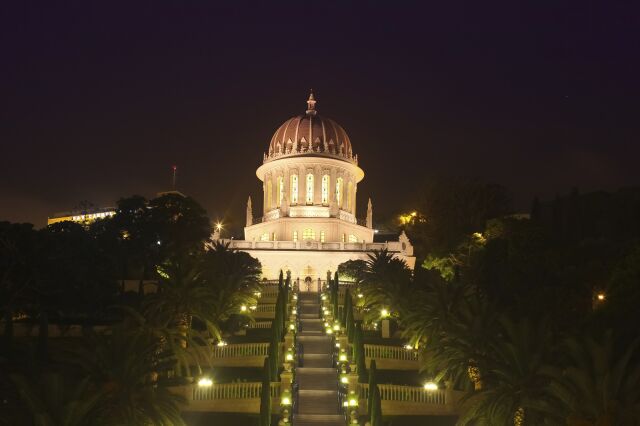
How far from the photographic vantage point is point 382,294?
A: 47.8 metres

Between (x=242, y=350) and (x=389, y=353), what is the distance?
687cm

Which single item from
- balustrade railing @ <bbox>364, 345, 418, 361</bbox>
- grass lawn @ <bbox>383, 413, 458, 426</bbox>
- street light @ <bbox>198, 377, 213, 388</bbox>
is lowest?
grass lawn @ <bbox>383, 413, 458, 426</bbox>

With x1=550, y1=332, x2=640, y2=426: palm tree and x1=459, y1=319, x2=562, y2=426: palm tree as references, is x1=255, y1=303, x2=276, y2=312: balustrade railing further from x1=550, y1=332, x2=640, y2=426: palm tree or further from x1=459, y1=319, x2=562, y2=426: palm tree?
x1=550, y1=332, x2=640, y2=426: palm tree

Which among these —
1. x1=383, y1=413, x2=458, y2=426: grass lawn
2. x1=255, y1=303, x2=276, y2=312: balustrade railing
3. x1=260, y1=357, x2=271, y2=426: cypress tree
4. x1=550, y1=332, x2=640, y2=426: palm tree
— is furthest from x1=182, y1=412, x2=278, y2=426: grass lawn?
x1=255, y1=303, x2=276, y2=312: balustrade railing

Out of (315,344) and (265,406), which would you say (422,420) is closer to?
(265,406)

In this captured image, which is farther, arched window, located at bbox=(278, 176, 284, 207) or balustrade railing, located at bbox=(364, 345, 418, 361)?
arched window, located at bbox=(278, 176, 284, 207)

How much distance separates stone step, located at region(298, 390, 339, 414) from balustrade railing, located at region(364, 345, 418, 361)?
548 centimetres

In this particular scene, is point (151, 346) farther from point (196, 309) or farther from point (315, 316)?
point (315, 316)

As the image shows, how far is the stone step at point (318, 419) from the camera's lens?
104 ft

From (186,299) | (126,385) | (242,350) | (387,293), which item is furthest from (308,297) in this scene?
(126,385)

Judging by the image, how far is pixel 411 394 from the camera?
34219mm

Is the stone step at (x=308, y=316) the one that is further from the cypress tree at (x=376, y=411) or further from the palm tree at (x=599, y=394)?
the palm tree at (x=599, y=394)

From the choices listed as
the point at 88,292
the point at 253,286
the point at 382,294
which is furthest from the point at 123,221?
the point at 382,294

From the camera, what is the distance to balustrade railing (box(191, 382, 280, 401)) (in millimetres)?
33375
